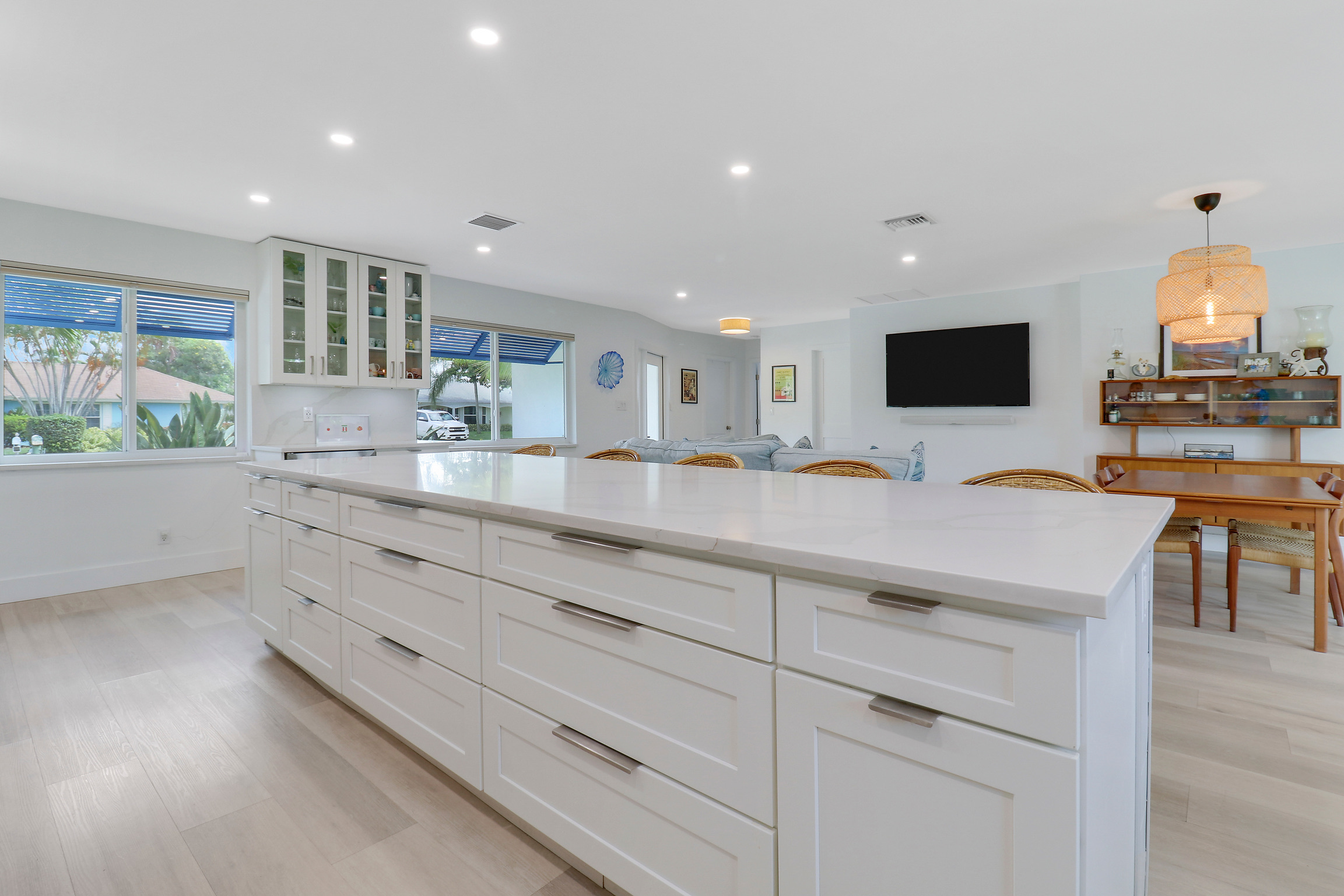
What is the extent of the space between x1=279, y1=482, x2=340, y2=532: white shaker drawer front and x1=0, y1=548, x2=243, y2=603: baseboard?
263 centimetres

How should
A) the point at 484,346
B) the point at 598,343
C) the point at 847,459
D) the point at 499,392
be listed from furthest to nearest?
the point at 598,343 → the point at 499,392 → the point at 484,346 → the point at 847,459

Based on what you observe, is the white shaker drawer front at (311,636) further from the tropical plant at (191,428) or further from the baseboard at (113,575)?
the tropical plant at (191,428)

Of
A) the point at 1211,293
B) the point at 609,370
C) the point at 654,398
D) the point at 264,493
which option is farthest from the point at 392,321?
the point at 1211,293

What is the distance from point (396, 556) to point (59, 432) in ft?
12.3

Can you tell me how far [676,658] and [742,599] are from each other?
7.5 inches

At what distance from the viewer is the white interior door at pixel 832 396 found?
324 inches

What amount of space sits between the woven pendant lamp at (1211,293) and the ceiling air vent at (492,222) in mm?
3849

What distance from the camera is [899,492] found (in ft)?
5.28

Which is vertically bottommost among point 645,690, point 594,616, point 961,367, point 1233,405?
point 645,690

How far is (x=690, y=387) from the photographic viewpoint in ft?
29.8

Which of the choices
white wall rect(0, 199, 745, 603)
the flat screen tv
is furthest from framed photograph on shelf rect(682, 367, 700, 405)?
white wall rect(0, 199, 745, 603)

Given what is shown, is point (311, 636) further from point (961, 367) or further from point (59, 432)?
point (961, 367)

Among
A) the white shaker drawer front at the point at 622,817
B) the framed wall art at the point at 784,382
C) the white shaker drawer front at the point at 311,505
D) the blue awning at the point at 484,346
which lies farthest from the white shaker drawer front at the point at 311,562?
the framed wall art at the point at 784,382

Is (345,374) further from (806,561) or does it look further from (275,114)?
(806,561)
